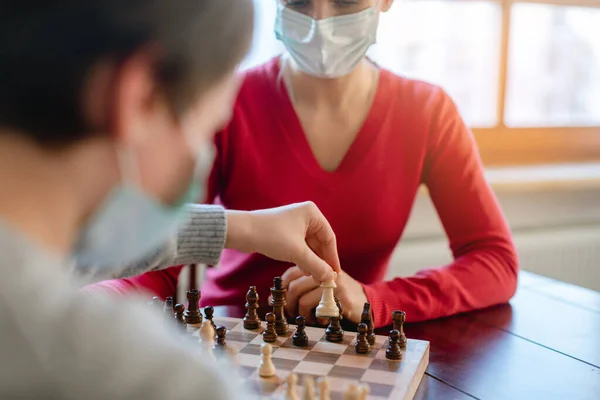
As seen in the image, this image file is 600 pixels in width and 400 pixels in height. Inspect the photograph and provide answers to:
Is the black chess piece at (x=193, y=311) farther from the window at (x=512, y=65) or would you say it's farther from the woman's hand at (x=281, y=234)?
the window at (x=512, y=65)

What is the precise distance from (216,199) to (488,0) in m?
1.74

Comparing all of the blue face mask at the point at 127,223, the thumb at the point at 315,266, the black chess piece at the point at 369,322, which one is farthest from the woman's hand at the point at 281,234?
the blue face mask at the point at 127,223

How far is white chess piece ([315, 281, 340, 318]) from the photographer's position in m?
1.20

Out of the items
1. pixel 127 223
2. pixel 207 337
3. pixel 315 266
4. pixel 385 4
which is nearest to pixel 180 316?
pixel 207 337

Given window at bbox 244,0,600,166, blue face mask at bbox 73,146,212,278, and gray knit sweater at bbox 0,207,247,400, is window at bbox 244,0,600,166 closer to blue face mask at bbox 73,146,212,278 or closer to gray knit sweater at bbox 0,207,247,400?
blue face mask at bbox 73,146,212,278

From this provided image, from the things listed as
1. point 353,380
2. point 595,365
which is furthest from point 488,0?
point 353,380

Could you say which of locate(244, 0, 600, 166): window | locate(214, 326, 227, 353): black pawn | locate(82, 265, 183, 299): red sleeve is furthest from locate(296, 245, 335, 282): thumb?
locate(244, 0, 600, 166): window

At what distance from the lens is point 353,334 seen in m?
1.16

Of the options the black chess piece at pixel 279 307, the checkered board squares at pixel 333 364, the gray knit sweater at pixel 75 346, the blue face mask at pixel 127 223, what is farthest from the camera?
the black chess piece at pixel 279 307

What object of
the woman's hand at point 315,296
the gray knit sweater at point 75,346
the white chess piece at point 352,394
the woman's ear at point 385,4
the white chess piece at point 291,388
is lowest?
the woman's hand at point 315,296

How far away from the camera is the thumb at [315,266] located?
1.23 metres

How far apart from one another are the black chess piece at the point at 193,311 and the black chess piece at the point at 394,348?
0.34m

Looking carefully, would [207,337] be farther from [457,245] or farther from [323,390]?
[457,245]

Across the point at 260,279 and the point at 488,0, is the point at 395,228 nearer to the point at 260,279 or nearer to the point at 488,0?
the point at 260,279
